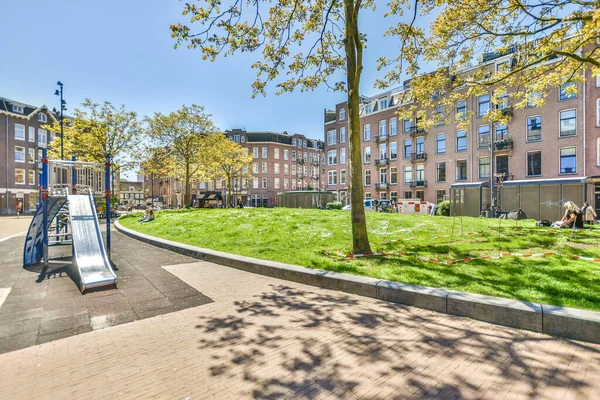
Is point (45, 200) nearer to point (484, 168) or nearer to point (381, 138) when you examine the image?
point (484, 168)

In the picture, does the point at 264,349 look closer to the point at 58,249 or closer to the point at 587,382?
the point at 587,382

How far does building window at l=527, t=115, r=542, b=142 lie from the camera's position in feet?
87.9

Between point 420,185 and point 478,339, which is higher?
point 420,185

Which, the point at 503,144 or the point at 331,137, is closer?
the point at 503,144

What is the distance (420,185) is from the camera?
35.2m

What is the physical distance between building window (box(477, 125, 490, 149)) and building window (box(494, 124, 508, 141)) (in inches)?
30.1

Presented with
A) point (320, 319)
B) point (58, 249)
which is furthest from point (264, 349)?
point (58, 249)

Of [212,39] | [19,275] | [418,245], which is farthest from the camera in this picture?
[418,245]

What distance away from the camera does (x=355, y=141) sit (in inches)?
299

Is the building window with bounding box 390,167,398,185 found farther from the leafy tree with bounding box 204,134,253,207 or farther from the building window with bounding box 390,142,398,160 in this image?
the leafy tree with bounding box 204,134,253,207

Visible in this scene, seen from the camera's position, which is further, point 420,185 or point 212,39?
point 420,185

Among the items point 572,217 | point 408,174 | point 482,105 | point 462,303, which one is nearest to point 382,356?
point 462,303

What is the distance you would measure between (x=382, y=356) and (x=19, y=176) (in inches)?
2290

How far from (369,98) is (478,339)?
4492 centimetres
